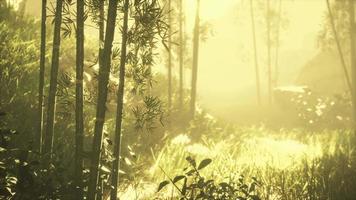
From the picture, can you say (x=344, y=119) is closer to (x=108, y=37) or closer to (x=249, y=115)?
(x=249, y=115)

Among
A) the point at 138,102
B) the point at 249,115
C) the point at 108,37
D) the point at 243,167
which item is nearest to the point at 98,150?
the point at 108,37

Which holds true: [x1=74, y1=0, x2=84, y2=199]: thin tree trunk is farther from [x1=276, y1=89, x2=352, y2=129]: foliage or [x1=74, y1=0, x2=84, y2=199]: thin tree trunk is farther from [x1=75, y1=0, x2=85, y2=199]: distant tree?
[x1=276, y1=89, x2=352, y2=129]: foliage

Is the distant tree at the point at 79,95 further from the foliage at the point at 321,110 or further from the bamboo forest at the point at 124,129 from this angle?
the foliage at the point at 321,110

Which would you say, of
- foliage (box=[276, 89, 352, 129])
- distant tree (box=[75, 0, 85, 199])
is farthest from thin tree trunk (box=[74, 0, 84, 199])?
foliage (box=[276, 89, 352, 129])

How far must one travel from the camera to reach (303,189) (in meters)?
5.28

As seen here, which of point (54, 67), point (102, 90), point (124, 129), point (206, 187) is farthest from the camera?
point (124, 129)

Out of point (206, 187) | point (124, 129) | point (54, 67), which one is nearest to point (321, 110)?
point (124, 129)

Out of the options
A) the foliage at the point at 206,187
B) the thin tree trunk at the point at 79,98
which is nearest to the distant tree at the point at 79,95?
the thin tree trunk at the point at 79,98

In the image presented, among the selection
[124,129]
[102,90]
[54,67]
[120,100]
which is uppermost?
[54,67]

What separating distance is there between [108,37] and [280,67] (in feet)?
164

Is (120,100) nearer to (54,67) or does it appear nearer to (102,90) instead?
(102,90)

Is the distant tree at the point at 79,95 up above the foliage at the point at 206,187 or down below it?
above

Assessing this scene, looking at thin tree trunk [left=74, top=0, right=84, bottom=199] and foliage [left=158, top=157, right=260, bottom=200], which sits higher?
thin tree trunk [left=74, top=0, right=84, bottom=199]

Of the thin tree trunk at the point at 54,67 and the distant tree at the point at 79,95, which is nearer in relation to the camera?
the distant tree at the point at 79,95
